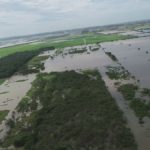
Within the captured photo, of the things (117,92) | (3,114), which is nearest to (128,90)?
(117,92)

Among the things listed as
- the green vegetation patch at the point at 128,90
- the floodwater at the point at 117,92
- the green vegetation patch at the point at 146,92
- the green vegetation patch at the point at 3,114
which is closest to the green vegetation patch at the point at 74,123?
the floodwater at the point at 117,92

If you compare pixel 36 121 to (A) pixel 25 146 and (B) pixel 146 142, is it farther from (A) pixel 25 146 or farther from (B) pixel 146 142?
(B) pixel 146 142

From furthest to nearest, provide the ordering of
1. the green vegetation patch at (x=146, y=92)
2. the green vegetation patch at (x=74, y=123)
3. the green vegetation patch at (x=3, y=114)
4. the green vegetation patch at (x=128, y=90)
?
1. the green vegetation patch at (x=146, y=92)
2. the green vegetation patch at (x=128, y=90)
3. the green vegetation patch at (x=3, y=114)
4. the green vegetation patch at (x=74, y=123)

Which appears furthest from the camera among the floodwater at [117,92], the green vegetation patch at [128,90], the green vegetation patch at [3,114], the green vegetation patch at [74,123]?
the green vegetation patch at [128,90]

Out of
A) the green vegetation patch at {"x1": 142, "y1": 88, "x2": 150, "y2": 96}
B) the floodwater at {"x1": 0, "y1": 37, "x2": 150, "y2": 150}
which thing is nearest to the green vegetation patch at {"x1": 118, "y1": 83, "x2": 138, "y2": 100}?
the floodwater at {"x1": 0, "y1": 37, "x2": 150, "y2": 150}

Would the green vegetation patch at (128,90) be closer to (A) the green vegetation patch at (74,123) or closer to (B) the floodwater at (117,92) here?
(B) the floodwater at (117,92)

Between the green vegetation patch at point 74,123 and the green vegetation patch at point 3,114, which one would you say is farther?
the green vegetation patch at point 3,114

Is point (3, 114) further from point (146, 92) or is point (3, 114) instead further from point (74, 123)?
point (146, 92)

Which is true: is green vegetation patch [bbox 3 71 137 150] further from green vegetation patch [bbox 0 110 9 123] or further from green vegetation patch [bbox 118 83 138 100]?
green vegetation patch [bbox 0 110 9 123]
